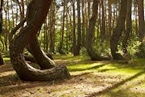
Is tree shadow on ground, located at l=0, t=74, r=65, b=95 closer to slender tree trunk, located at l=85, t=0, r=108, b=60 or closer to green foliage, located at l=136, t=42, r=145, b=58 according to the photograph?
slender tree trunk, located at l=85, t=0, r=108, b=60

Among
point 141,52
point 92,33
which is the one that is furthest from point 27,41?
point 141,52

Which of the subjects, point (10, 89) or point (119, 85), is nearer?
point (10, 89)

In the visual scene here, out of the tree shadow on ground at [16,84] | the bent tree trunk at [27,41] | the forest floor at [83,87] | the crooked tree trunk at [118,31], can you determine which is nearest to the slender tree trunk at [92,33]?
the crooked tree trunk at [118,31]

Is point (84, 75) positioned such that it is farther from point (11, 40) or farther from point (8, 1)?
point (8, 1)

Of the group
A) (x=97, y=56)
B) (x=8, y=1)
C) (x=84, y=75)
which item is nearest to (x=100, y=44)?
(x=97, y=56)

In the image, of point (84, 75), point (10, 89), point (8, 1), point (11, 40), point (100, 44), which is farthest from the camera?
point (8, 1)

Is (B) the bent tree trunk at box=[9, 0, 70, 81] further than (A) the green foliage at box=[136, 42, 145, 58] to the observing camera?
No

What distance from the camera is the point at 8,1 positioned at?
47.4 metres

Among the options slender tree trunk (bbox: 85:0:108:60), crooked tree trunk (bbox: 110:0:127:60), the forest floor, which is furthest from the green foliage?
the forest floor

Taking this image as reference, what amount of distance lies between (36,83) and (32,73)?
20.8 inches

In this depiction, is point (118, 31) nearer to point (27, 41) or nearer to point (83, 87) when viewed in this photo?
point (27, 41)

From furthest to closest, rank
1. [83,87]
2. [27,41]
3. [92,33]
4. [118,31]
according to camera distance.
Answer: [92,33] → [118,31] → [27,41] → [83,87]

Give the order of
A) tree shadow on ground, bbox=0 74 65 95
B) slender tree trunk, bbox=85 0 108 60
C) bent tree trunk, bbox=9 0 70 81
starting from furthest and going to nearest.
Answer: slender tree trunk, bbox=85 0 108 60 → bent tree trunk, bbox=9 0 70 81 → tree shadow on ground, bbox=0 74 65 95

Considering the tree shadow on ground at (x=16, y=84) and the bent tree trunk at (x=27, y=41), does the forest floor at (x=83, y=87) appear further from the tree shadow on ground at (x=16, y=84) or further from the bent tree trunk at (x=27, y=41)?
the bent tree trunk at (x=27, y=41)
